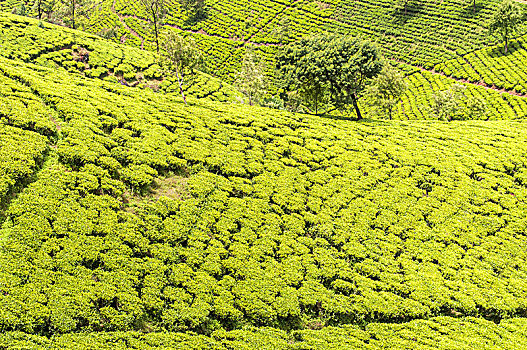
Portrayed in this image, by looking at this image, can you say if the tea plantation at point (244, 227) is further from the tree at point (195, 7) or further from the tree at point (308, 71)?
the tree at point (195, 7)

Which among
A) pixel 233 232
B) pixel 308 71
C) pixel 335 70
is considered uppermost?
pixel 335 70

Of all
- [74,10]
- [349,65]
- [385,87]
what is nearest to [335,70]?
[349,65]

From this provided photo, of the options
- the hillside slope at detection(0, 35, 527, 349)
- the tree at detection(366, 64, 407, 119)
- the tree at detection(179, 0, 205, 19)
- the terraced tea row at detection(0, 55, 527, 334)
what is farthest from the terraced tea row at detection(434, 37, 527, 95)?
the tree at detection(179, 0, 205, 19)

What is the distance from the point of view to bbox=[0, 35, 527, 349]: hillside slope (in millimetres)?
18812

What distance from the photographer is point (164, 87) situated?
5672 cm

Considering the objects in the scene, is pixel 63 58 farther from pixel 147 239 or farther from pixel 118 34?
pixel 118 34

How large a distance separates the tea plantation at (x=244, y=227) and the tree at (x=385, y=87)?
8.15m

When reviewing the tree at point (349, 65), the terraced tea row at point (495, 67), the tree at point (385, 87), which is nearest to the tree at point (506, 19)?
the terraced tea row at point (495, 67)

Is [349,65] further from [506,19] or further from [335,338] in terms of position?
[506,19]

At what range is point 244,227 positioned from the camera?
83.8 feet

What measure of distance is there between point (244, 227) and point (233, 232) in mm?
965

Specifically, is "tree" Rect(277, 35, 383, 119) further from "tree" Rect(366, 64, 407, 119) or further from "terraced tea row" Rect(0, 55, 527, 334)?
"terraced tea row" Rect(0, 55, 527, 334)

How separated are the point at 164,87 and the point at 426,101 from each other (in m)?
57.3

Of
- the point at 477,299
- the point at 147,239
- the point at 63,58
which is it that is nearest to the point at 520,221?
the point at 477,299
